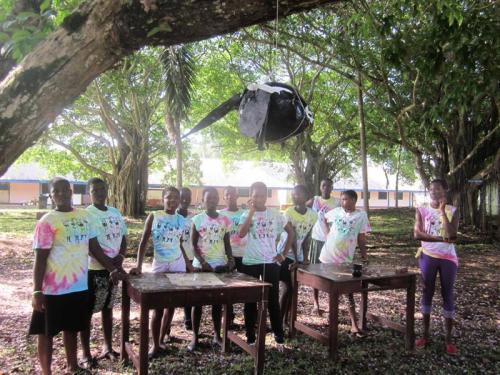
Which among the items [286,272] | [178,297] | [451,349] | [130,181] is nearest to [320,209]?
[286,272]

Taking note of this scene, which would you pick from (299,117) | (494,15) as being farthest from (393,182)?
(299,117)

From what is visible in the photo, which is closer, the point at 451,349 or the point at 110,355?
the point at 110,355

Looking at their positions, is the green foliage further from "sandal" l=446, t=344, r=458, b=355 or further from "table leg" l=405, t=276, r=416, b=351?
"sandal" l=446, t=344, r=458, b=355

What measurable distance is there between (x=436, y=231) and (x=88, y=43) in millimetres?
4353

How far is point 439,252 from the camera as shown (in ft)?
17.0

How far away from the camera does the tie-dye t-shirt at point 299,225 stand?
5.89 meters

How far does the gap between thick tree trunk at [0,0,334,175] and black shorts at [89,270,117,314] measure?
2687mm

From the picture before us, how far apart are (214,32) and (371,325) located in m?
4.93

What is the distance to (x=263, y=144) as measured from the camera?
4.29 meters

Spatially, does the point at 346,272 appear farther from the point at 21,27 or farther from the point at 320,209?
the point at 21,27

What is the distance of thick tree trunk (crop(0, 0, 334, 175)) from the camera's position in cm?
212

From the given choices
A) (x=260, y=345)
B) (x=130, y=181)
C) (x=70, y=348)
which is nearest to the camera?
(x=70, y=348)

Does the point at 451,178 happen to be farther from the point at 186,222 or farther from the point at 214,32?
the point at 214,32

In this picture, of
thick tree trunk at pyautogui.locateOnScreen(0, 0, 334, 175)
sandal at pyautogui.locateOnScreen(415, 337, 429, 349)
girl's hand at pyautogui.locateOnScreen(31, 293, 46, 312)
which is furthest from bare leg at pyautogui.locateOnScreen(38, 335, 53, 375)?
sandal at pyautogui.locateOnScreen(415, 337, 429, 349)
